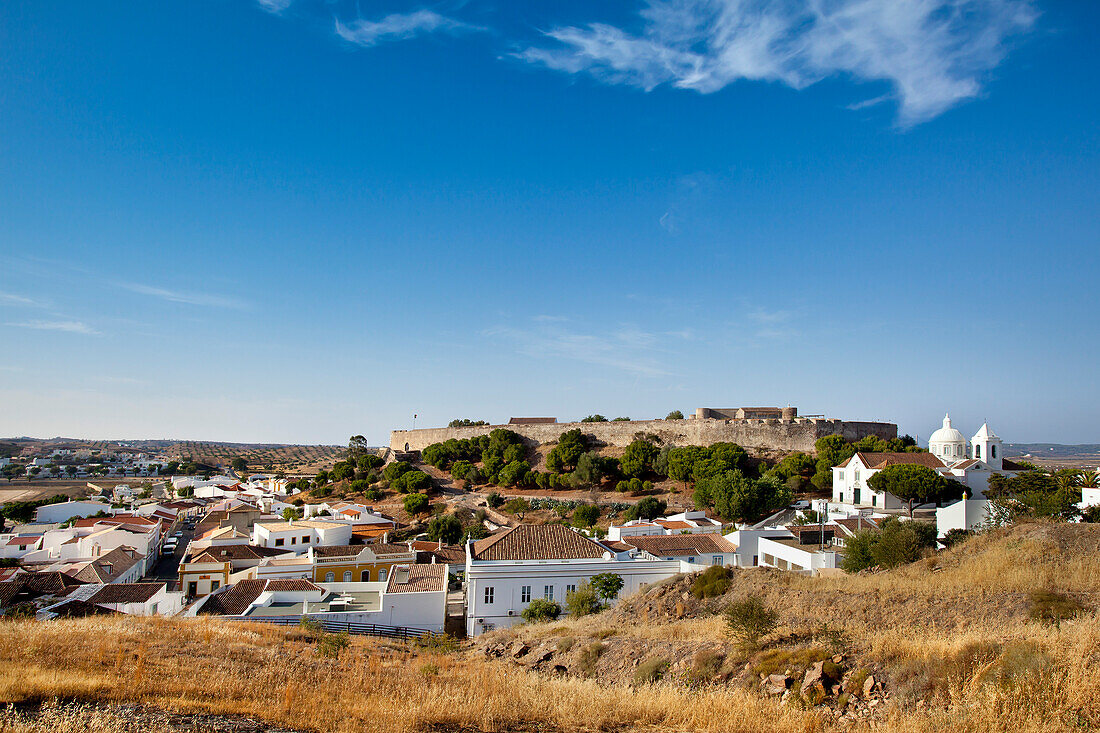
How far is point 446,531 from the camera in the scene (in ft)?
103

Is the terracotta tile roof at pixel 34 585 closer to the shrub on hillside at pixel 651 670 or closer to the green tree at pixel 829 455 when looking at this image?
the shrub on hillside at pixel 651 670

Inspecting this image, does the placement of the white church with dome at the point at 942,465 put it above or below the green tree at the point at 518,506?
above

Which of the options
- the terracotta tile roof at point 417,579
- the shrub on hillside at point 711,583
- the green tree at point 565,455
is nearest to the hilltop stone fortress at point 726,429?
the green tree at point 565,455

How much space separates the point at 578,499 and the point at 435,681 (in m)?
31.2

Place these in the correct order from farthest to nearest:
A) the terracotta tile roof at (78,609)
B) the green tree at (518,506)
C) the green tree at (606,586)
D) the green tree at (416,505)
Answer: the green tree at (416,505) → the green tree at (518,506) → the terracotta tile roof at (78,609) → the green tree at (606,586)

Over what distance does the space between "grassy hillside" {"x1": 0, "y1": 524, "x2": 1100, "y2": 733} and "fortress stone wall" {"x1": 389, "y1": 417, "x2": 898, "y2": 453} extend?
27.5m

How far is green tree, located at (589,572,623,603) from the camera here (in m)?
16.5

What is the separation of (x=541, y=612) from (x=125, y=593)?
1360cm

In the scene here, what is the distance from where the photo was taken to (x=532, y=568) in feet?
58.1

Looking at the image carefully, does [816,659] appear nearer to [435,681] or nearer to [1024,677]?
[1024,677]

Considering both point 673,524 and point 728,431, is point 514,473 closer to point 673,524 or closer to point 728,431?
point 728,431

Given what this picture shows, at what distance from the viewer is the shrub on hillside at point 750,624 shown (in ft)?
25.2

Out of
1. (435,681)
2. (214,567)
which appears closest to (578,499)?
(214,567)

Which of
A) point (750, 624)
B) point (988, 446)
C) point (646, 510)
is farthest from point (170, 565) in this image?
point (988, 446)
